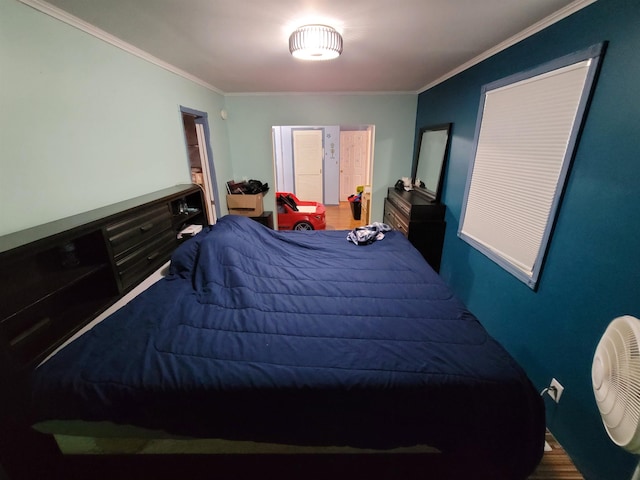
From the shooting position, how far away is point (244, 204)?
3783 millimetres

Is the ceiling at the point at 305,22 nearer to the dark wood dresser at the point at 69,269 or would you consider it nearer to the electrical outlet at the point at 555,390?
the dark wood dresser at the point at 69,269

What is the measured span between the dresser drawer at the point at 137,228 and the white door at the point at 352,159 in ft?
18.3

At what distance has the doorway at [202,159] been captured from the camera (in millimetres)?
3215

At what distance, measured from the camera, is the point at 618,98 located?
116 centimetres

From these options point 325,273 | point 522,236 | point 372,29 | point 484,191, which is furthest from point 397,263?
point 372,29

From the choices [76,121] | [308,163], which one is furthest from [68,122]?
[308,163]

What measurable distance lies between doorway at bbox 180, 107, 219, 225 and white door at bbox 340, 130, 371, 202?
4083mm

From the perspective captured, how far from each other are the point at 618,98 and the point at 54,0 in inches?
105

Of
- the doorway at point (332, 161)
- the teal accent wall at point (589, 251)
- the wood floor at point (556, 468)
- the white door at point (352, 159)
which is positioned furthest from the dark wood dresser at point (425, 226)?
the white door at point (352, 159)

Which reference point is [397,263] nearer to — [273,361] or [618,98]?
[273,361]

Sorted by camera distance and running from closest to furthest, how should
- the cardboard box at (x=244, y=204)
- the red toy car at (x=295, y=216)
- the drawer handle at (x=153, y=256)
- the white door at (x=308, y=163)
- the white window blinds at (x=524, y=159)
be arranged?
the white window blinds at (x=524, y=159)
the drawer handle at (x=153, y=256)
the cardboard box at (x=244, y=204)
the red toy car at (x=295, y=216)
the white door at (x=308, y=163)

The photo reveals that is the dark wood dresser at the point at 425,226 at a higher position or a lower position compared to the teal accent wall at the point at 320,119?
lower

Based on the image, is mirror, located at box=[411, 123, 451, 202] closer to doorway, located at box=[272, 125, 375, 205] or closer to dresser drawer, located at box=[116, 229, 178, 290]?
doorway, located at box=[272, 125, 375, 205]

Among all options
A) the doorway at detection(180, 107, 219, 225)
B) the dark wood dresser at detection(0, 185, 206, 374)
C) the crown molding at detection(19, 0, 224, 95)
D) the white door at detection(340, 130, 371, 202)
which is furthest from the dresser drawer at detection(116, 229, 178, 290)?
the white door at detection(340, 130, 371, 202)
